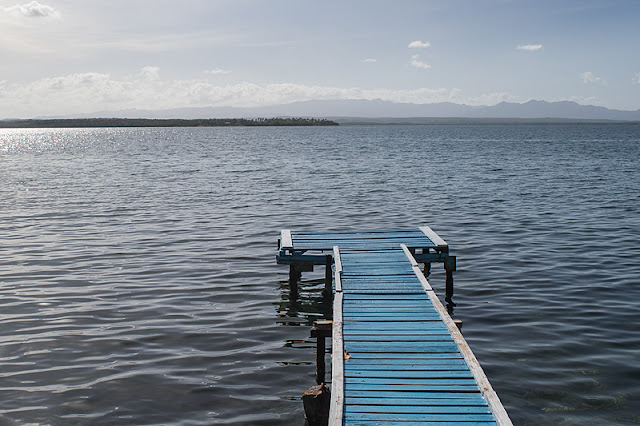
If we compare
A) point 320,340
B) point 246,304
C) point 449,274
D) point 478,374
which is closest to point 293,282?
point 246,304

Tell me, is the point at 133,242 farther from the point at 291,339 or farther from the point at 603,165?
the point at 603,165

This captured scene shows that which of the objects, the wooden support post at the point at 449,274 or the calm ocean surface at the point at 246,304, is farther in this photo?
the wooden support post at the point at 449,274

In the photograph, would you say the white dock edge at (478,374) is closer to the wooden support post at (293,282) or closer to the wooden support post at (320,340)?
the wooden support post at (320,340)

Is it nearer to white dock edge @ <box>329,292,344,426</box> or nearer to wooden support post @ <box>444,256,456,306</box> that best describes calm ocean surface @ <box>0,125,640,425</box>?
wooden support post @ <box>444,256,456,306</box>

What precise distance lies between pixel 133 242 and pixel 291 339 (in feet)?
34.0

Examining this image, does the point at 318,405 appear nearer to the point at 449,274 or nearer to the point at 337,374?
the point at 337,374

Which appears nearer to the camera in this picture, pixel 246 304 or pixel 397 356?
pixel 397 356

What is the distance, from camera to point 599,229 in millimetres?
22906

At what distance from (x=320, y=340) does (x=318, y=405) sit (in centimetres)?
162

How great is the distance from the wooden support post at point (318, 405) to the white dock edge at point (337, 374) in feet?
1.86

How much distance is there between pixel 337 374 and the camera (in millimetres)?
7723

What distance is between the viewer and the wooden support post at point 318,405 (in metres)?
8.30

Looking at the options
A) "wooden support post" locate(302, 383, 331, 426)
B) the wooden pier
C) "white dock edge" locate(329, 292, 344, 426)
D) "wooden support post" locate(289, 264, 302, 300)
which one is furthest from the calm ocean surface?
the wooden pier

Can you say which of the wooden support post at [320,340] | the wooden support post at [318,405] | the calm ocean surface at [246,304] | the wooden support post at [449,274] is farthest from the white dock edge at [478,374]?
the wooden support post at [449,274]
